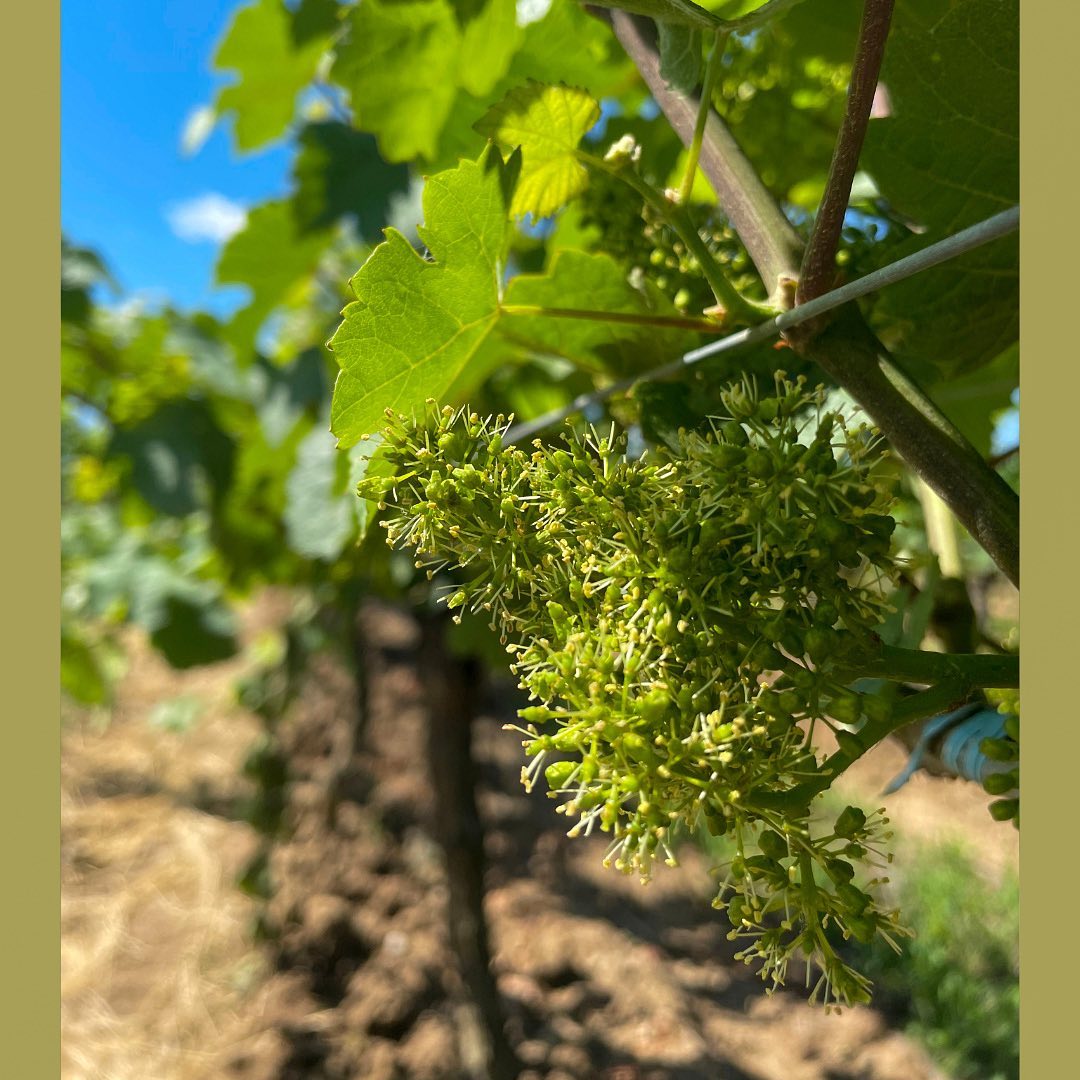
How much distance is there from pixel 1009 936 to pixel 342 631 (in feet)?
10.7

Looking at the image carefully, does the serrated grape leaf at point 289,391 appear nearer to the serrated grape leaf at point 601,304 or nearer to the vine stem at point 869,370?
the serrated grape leaf at point 601,304

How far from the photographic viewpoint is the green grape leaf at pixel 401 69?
1478 millimetres

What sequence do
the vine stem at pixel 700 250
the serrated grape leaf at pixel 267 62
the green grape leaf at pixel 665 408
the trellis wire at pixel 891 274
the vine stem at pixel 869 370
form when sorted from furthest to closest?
the serrated grape leaf at pixel 267 62 → the green grape leaf at pixel 665 408 → the vine stem at pixel 700 250 → the vine stem at pixel 869 370 → the trellis wire at pixel 891 274

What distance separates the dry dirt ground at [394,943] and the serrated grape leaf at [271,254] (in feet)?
8.48

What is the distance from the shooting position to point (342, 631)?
3877mm

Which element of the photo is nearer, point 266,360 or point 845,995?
point 845,995

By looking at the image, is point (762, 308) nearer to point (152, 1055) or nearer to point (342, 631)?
point (342, 631)

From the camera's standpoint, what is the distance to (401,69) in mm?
1515

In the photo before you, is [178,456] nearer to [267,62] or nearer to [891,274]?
[267,62]

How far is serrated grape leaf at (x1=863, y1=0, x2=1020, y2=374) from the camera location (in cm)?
87

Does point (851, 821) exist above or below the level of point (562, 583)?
below

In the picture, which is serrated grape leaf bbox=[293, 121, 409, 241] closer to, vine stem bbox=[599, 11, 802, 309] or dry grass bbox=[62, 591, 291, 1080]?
vine stem bbox=[599, 11, 802, 309]

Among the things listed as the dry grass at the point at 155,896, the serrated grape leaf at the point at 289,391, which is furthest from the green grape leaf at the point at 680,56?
the dry grass at the point at 155,896

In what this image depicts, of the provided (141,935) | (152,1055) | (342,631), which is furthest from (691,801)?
(141,935)
